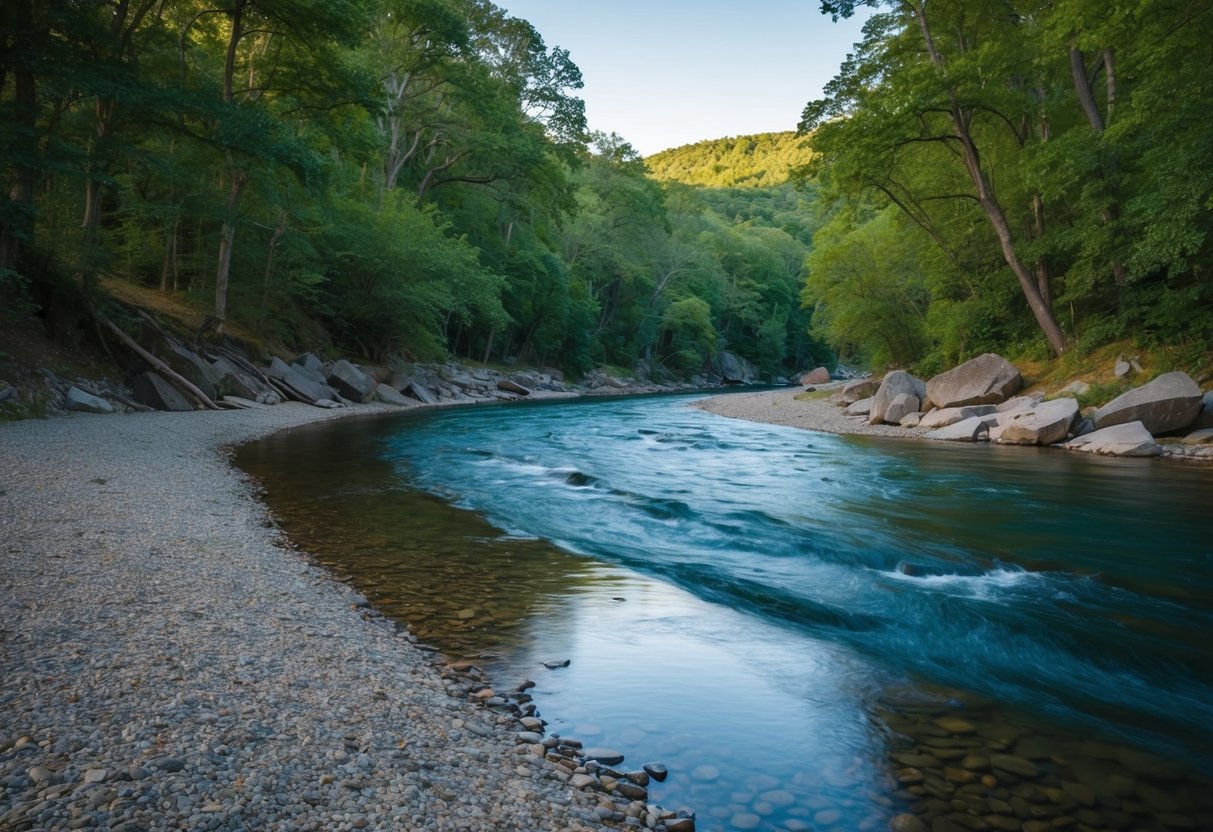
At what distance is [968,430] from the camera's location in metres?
17.6

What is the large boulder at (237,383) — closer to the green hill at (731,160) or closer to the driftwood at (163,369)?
the driftwood at (163,369)

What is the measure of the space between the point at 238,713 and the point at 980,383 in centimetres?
2097

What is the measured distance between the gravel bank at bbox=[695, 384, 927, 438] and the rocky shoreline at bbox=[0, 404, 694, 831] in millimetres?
17266

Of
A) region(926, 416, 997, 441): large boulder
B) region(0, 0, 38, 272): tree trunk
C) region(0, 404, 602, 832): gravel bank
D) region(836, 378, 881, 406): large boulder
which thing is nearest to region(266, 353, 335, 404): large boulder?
region(0, 0, 38, 272): tree trunk

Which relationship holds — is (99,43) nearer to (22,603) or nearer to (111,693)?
(22,603)

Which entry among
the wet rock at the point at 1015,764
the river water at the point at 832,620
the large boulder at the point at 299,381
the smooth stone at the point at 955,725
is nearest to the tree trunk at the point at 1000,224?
the river water at the point at 832,620

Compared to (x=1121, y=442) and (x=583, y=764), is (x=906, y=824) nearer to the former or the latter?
(x=583, y=764)

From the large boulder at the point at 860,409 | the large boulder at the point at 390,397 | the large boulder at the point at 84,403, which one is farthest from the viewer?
the large boulder at the point at 390,397

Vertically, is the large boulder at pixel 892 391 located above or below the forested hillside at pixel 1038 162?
below

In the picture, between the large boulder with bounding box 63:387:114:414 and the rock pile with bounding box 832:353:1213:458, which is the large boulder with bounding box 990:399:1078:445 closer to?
the rock pile with bounding box 832:353:1213:458

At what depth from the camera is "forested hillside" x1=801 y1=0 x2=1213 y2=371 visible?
13.9m

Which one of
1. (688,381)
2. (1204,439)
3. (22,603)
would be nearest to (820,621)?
(22,603)

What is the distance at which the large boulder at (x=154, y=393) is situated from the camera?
17.0m

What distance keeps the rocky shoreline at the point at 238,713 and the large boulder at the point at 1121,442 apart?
49.6 ft
